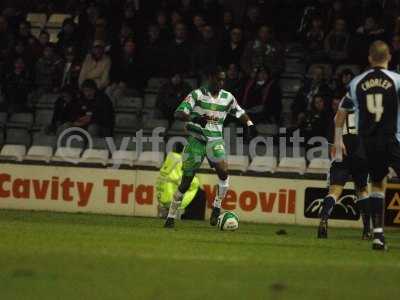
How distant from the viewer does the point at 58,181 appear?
2092cm

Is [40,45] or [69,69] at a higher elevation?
[40,45]

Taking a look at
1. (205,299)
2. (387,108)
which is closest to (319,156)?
(387,108)

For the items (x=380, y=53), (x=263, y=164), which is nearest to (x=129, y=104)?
(x=263, y=164)

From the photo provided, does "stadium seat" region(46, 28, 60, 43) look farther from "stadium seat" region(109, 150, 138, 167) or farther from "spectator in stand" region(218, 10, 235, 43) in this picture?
"stadium seat" region(109, 150, 138, 167)

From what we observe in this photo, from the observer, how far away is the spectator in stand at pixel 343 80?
19.6 m

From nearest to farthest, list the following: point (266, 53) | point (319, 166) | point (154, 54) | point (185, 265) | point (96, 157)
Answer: point (185, 265), point (319, 166), point (96, 157), point (266, 53), point (154, 54)

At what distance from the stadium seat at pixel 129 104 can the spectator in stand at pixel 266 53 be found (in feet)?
7.85

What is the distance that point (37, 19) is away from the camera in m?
26.9

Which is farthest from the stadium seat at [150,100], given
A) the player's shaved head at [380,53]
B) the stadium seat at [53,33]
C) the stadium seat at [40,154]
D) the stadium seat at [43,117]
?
the player's shaved head at [380,53]

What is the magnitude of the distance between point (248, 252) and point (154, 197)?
9021mm

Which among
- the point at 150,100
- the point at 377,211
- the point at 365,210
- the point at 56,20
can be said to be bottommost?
the point at 365,210

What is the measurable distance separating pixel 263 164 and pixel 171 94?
2.56 metres

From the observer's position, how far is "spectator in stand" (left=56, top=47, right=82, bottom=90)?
23.1 metres

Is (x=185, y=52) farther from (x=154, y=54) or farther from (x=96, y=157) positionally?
(x=96, y=157)
